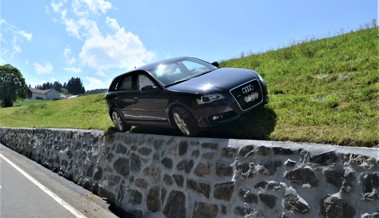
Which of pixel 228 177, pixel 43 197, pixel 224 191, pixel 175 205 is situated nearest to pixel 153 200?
pixel 175 205

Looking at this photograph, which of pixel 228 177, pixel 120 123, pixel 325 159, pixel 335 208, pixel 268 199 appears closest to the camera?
pixel 335 208

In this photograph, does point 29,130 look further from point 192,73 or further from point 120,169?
point 192,73

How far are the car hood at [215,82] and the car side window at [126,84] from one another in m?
1.72

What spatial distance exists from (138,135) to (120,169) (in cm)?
99

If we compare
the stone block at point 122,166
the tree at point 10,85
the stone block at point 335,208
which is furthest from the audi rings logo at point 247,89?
the tree at point 10,85

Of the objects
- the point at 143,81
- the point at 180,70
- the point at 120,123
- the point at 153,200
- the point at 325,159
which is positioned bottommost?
the point at 153,200

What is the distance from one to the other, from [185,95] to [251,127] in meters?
1.28

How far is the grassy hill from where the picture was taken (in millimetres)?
5445

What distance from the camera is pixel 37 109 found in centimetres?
3578

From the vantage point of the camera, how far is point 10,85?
279 feet

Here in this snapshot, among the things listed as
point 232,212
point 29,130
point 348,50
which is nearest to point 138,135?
point 232,212

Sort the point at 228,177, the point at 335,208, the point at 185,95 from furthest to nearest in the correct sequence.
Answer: the point at 185,95
the point at 228,177
the point at 335,208

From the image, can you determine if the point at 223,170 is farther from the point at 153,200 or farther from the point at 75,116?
the point at 75,116

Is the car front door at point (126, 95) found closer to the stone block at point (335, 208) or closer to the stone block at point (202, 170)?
the stone block at point (202, 170)
